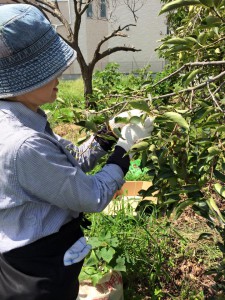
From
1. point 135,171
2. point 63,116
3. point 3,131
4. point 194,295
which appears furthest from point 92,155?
point 135,171

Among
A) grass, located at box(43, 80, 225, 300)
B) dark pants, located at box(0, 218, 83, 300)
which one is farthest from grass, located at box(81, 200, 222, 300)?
dark pants, located at box(0, 218, 83, 300)

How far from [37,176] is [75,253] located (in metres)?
0.38

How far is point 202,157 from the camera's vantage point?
1.15 meters

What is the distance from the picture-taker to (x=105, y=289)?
1885 millimetres

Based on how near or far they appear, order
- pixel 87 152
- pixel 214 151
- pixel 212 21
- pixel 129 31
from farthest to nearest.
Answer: pixel 129 31 → pixel 87 152 → pixel 212 21 → pixel 214 151

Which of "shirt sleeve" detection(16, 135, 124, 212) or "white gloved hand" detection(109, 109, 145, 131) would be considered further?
"white gloved hand" detection(109, 109, 145, 131)

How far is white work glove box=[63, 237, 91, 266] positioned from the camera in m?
1.31

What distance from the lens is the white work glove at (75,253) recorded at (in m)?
1.31

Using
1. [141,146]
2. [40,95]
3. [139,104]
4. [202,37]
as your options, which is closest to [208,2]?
[202,37]

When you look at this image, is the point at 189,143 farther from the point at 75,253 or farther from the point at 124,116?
the point at 75,253

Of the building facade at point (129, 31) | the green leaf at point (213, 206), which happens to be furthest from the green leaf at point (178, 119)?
the building facade at point (129, 31)

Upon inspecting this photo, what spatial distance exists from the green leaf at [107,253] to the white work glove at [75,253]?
469 millimetres

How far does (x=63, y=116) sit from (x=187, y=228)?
5.34 ft

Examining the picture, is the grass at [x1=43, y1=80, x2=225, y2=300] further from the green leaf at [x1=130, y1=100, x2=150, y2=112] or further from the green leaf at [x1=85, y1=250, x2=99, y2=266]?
the green leaf at [x1=130, y1=100, x2=150, y2=112]
